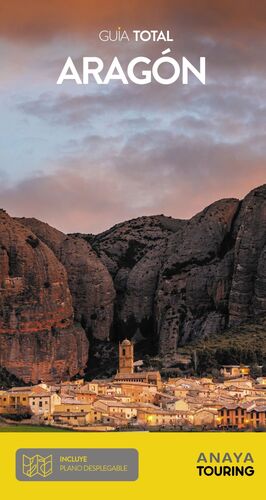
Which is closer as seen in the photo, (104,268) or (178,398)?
(178,398)

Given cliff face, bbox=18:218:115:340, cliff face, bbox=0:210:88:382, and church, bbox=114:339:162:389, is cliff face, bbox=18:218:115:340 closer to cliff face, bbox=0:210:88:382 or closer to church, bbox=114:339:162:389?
cliff face, bbox=0:210:88:382

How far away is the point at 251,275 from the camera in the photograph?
96.2 meters

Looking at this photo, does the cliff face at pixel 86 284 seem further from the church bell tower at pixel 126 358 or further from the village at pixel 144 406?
the village at pixel 144 406

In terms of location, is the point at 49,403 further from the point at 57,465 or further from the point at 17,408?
the point at 57,465

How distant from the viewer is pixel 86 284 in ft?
345

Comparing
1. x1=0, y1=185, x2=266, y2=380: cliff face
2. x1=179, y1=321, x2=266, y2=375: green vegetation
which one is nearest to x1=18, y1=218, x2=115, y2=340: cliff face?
x1=0, y1=185, x2=266, y2=380: cliff face

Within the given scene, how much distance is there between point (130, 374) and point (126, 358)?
8944 millimetres

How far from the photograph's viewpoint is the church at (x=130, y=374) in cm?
6912

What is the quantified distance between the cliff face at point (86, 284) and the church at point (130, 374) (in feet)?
67.3

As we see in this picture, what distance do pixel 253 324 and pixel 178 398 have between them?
113 ft

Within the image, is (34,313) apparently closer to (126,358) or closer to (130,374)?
(126,358)

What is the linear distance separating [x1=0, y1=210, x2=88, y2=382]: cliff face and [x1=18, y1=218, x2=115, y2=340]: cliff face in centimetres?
406

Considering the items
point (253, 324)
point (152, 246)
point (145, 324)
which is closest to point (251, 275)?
point (253, 324)

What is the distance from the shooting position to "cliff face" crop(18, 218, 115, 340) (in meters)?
105
